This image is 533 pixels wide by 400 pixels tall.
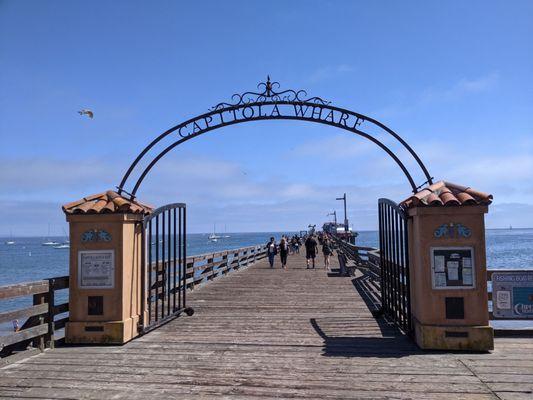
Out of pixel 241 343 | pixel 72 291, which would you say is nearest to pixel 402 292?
pixel 241 343

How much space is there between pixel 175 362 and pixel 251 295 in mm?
6672

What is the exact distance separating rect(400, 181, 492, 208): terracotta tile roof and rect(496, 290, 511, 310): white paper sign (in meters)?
1.44

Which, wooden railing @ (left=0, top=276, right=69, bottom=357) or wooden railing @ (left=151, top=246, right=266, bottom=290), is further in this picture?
wooden railing @ (left=151, top=246, right=266, bottom=290)

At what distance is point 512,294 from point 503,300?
16 centimetres

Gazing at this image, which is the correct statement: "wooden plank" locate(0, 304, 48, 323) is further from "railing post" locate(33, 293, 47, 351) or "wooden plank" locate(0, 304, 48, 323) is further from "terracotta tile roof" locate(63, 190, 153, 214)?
"terracotta tile roof" locate(63, 190, 153, 214)

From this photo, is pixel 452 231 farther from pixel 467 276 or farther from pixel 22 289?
pixel 22 289

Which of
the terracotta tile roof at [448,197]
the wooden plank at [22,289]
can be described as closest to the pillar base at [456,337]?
the terracotta tile roof at [448,197]

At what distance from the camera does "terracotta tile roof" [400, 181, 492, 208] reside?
6465mm

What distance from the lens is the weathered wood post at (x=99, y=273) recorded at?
6949 millimetres

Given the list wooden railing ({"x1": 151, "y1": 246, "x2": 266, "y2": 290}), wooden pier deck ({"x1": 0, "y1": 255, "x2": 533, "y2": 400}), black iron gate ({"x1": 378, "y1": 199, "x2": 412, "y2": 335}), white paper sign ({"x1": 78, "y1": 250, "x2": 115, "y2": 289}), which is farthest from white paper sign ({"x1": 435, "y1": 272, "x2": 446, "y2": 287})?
wooden railing ({"x1": 151, "y1": 246, "x2": 266, "y2": 290})

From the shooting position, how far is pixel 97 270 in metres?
7.05

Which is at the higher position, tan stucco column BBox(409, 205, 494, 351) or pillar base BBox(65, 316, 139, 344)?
tan stucco column BBox(409, 205, 494, 351)

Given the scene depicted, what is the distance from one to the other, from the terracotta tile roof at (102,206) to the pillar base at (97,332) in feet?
5.30

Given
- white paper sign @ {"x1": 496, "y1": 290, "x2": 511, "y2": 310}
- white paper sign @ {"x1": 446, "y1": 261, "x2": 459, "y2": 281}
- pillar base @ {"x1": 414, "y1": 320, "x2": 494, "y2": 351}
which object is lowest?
pillar base @ {"x1": 414, "y1": 320, "x2": 494, "y2": 351}
